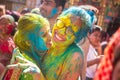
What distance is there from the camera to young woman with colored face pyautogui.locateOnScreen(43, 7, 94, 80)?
250 cm

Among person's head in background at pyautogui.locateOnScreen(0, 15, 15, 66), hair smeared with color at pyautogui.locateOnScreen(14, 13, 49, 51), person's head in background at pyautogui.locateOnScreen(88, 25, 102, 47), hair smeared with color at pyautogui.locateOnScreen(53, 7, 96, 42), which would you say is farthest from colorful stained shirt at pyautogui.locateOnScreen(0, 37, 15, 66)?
person's head in background at pyautogui.locateOnScreen(88, 25, 102, 47)

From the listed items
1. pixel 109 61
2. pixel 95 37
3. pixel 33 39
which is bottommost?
pixel 95 37

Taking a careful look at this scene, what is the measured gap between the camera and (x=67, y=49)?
2584mm

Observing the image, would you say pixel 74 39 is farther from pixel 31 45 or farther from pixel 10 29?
pixel 10 29

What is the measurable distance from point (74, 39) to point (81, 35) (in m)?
0.08

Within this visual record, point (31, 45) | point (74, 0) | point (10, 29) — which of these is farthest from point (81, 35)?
point (74, 0)

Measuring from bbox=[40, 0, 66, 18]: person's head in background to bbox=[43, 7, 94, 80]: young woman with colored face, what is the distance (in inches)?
40.8

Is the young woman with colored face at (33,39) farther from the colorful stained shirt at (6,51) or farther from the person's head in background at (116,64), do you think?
the person's head in background at (116,64)

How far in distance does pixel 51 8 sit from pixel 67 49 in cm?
128

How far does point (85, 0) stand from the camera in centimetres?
1308

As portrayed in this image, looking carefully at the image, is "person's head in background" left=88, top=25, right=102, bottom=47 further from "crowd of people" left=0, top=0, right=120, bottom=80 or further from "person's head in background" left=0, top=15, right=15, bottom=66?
"crowd of people" left=0, top=0, right=120, bottom=80

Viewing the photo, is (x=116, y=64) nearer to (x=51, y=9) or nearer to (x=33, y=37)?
(x=33, y=37)

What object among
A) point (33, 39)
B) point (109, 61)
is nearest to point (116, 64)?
point (109, 61)

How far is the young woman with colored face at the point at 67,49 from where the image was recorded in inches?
98.5
